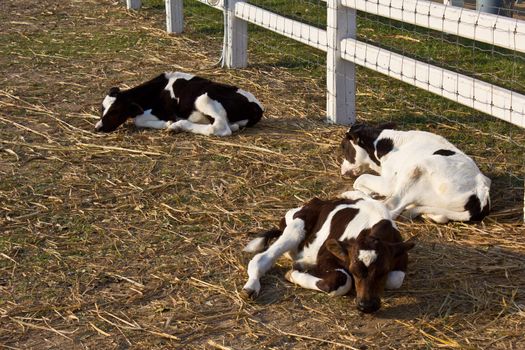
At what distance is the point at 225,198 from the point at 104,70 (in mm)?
3910

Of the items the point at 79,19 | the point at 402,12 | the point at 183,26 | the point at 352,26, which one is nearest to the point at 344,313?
the point at 402,12

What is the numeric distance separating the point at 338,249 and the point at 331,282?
177 millimetres

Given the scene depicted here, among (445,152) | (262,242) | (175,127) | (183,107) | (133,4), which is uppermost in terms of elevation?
(445,152)

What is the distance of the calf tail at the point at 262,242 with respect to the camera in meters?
5.72

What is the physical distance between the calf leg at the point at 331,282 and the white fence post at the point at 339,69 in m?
3.15

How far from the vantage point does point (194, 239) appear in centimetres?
614

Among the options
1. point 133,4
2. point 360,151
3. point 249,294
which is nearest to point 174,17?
point 133,4

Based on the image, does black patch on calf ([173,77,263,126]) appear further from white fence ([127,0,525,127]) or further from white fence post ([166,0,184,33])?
white fence post ([166,0,184,33])

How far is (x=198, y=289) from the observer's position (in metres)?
5.49

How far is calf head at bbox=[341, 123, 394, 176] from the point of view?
7.04 m

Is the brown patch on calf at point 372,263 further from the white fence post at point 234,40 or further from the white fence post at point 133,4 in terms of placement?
the white fence post at point 133,4

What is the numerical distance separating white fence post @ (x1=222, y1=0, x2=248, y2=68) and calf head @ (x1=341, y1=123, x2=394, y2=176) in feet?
10.6

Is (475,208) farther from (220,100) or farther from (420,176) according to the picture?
(220,100)

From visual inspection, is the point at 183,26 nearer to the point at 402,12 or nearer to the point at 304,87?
the point at 304,87
